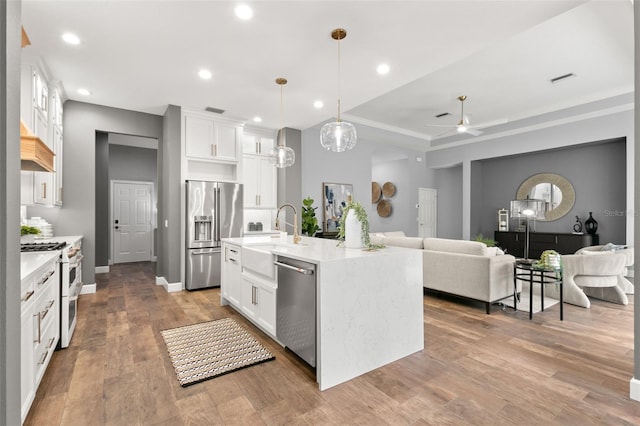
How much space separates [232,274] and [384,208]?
6.65 meters

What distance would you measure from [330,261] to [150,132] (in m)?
4.69

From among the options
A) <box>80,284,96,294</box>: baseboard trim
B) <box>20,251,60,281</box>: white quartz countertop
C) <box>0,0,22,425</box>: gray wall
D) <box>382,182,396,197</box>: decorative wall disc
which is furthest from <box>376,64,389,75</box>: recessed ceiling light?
<box>382,182,396,197</box>: decorative wall disc

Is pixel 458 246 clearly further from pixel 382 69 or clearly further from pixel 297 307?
pixel 297 307

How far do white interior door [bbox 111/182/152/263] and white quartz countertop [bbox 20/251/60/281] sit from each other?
5633mm

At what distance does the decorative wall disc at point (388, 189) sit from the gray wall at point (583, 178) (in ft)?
8.77

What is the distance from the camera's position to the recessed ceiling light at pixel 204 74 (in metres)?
3.83

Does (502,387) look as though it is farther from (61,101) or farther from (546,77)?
(61,101)

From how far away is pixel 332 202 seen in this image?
23.1ft

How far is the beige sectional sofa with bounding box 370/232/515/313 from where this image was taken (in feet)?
12.5

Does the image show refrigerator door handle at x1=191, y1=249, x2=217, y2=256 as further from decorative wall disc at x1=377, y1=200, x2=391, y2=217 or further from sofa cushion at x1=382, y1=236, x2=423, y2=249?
decorative wall disc at x1=377, y1=200, x2=391, y2=217

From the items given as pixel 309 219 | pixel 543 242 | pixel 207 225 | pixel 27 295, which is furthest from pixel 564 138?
pixel 27 295

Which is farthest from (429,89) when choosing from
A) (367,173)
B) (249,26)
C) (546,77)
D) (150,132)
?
(150,132)

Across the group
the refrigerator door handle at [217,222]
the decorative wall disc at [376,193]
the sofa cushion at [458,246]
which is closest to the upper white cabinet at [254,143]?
the refrigerator door handle at [217,222]

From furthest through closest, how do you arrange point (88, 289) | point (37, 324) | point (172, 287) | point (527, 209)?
point (527, 209) < point (172, 287) < point (88, 289) < point (37, 324)
